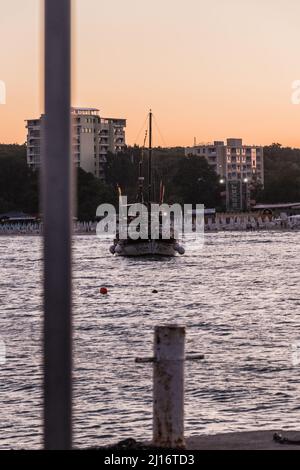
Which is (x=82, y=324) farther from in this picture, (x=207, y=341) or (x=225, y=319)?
(x=207, y=341)

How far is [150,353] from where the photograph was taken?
30.0 m

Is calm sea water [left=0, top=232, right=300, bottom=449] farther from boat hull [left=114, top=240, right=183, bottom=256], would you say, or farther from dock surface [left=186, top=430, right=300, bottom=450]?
boat hull [left=114, top=240, right=183, bottom=256]

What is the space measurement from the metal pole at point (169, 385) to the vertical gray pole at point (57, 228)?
441 cm

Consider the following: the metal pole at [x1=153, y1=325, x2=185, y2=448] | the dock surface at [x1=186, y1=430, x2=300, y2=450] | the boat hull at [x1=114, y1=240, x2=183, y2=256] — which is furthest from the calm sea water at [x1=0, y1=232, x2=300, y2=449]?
the boat hull at [x1=114, y1=240, x2=183, y2=256]

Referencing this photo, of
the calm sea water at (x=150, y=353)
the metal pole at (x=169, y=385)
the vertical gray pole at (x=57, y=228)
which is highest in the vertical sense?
the vertical gray pole at (x=57, y=228)

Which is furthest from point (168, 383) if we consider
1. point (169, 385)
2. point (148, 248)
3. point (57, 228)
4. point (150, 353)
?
point (148, 248)

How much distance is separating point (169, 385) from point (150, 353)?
69.2ft

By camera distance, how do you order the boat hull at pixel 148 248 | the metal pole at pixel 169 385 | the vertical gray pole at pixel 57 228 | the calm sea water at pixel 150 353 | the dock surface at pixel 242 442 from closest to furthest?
the vertical gray pole at pixel 57 228, the metal pole at pixel 169 385, the dock surface at pixel 242 442, the calm sea water at pixel 150 353, the boat hull at pixel 148 248

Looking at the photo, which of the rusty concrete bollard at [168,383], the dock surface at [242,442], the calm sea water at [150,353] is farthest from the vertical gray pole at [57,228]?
the calm sea water at [150,353]

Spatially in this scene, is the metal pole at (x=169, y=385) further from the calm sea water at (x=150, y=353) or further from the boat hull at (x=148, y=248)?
the boat hull at (x=148, y=248)

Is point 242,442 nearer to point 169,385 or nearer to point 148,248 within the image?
point 169,385

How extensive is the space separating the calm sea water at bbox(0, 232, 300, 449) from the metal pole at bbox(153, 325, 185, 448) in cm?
743

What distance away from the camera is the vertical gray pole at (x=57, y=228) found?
4457mm

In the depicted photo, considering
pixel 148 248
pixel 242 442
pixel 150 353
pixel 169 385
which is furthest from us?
pixel 148 248
